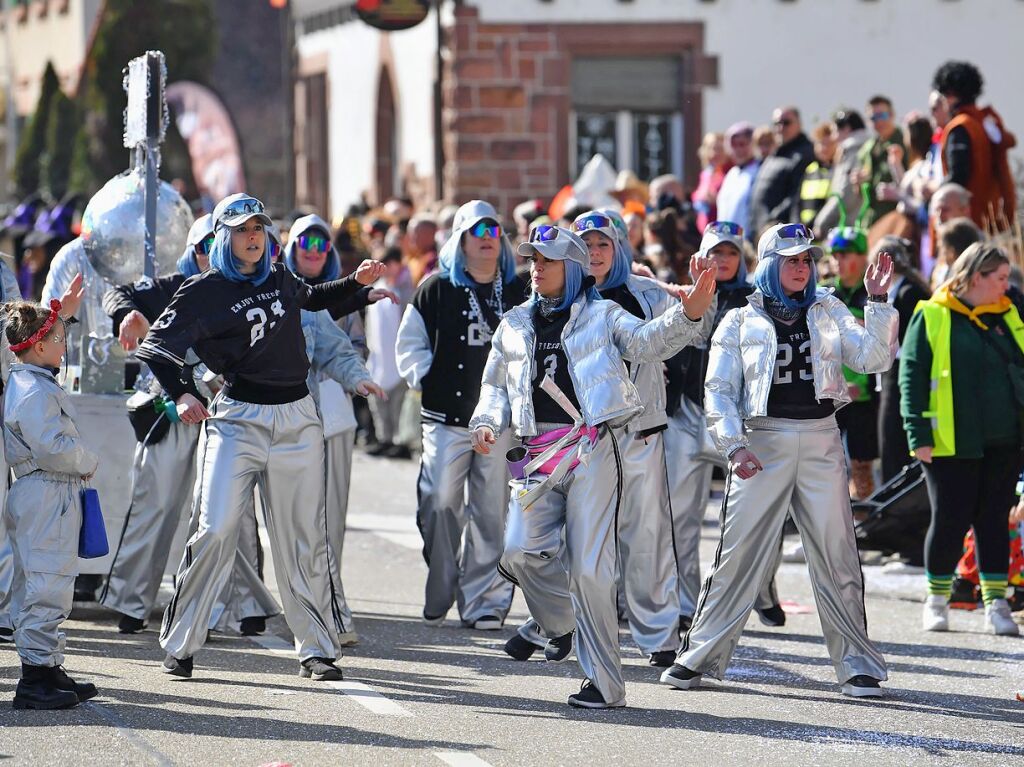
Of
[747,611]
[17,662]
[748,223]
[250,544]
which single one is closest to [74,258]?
[250,544]

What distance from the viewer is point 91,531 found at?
8.65m

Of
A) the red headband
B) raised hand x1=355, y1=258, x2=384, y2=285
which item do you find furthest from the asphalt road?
raised hand x1=355, y1=258, x2=384, y2=285

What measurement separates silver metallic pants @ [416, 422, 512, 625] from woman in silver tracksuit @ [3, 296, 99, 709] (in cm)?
253

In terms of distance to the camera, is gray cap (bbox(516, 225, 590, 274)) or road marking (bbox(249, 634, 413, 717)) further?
gray cap (bbox(516, 225, 590, 274))

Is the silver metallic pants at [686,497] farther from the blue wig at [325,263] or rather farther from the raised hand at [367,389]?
the blue wig at [325,263]

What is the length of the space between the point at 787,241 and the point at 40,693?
351 centimetres

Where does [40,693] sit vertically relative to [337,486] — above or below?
below

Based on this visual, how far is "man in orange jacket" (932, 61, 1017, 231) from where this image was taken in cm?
1453

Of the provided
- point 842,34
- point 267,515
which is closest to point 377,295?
point 267,515

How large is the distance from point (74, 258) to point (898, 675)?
4.65 metres

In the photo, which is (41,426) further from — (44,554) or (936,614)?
(936,614)

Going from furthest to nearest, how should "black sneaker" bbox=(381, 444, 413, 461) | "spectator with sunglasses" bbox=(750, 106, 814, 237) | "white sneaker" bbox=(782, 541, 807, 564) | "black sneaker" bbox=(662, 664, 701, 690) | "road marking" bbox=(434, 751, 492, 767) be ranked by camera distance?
"black sneaker" bbox=(381, 444, 413, 461) < "spectator with sunglasses" bbox=(750, 106, 814, 237) < "white sneaker" bbox=(782, 541, 807, 564) < "black sneaker" bbox=(662, 664, 701, 690) < "road marking" bbox=(434, 751, 492, 767)

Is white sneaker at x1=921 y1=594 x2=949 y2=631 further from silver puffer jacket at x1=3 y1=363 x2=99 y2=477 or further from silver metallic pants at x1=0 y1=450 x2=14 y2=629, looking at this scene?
silver metallic pants at x1=0 y1=450 x2=14 y2=629

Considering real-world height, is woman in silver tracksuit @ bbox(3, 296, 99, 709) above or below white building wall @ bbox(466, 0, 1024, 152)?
below
